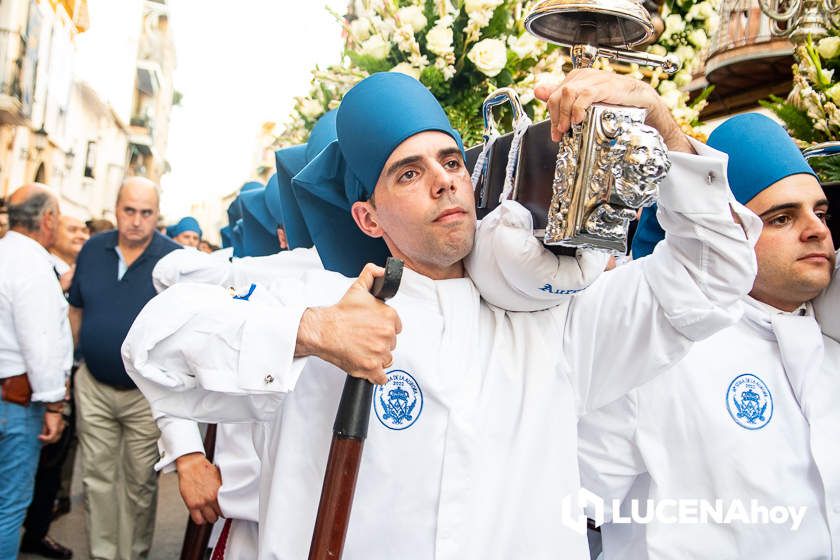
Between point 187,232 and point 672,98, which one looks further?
point 187,232

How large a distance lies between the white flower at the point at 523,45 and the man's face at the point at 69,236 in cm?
419

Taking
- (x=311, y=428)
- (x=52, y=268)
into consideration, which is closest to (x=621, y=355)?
(x=311, y=428)

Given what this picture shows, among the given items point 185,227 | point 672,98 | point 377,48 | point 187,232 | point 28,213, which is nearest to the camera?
point 377,48

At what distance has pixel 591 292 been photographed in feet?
8.16

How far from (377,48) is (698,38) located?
1.95m

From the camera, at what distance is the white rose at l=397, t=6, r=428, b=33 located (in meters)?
4.00

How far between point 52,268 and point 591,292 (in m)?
3.78

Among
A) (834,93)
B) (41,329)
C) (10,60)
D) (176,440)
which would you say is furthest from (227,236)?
(10,60)

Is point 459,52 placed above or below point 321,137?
above

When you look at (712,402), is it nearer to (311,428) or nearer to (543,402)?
(543,402)

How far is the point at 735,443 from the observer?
2701 mm

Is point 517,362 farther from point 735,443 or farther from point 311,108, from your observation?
point 311,108

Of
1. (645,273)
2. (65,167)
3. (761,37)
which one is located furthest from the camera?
(65,167)

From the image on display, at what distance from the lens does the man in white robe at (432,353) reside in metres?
2.12
